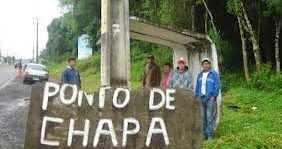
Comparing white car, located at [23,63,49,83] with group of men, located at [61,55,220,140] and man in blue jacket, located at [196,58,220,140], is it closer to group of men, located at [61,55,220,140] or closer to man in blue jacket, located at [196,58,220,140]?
group of men, located at [61,55,220,140]

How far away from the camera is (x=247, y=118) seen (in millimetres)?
13320

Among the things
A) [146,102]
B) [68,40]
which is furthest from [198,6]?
[68,40]

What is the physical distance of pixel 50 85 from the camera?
4.57 meters

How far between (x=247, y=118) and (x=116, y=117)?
9.16 meters

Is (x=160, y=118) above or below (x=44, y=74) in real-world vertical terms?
below

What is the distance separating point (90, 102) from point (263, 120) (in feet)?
29.3

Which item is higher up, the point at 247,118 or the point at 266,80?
the point at 266,80

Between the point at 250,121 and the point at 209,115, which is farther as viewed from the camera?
the point at 250,121

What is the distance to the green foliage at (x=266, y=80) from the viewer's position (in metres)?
18.2

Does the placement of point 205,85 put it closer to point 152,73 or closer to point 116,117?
point 152,73

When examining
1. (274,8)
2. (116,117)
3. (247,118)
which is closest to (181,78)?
(247,118)

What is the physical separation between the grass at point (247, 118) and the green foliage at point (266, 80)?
200 millimetres

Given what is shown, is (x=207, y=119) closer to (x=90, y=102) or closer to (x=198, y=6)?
(x=90, y=102)

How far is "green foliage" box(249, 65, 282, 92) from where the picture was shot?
59.8 feet
